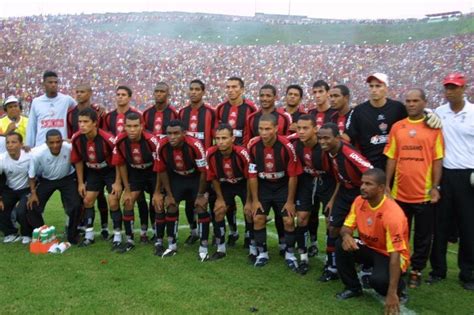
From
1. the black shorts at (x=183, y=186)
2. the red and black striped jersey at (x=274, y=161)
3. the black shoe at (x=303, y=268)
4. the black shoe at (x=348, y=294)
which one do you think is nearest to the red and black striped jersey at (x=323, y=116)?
the red and black striped jersey at (x=274, y=161)

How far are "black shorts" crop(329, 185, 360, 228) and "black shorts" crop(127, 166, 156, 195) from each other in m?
2.56

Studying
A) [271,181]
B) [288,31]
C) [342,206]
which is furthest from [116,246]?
[288,31]

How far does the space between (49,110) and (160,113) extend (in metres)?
1.63

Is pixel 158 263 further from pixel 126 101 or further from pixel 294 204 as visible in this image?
pixel 126 101

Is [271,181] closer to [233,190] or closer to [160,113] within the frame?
[233,190]

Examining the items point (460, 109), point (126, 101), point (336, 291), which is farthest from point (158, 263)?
point (460, 109)

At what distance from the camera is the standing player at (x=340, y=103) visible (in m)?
5.86

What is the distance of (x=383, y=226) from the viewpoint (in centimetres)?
420

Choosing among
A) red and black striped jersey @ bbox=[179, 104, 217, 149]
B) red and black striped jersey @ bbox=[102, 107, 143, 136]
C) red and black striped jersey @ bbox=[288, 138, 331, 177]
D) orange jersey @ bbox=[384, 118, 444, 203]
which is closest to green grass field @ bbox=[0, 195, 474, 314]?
orange jersey @ bbox=[384, 118, 444, 203]

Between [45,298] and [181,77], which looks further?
[181,77]

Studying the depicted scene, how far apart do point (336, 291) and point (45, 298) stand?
2782 mm

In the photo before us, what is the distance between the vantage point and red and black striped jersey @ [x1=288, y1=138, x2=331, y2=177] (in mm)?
5395

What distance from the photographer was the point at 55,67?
104 feet

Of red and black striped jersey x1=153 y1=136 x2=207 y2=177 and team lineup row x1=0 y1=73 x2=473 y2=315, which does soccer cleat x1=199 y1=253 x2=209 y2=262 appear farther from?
→ red and black striped jersey x1=153 y1=136 x2=207 y2=177
